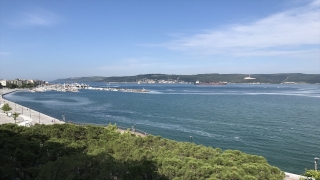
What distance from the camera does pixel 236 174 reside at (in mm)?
11297

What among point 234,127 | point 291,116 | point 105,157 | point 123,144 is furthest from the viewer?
point 291,116

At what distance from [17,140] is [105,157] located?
687 centimetres

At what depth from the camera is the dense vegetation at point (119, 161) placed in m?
11.4

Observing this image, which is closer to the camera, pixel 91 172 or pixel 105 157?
pixel 91 172

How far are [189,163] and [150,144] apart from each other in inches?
223

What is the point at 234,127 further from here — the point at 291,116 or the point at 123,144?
the point at 123,144

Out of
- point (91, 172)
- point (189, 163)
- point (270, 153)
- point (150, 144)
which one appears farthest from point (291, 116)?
point (91, 172)

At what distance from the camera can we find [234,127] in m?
39.6

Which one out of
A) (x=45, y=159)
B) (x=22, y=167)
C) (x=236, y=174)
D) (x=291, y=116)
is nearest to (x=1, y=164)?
(x=22, y=167)

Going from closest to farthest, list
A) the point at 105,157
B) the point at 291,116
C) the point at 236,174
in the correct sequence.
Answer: the point at 236,174 < the point at 105,157 < the point at 291,116

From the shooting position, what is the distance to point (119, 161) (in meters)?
13.4

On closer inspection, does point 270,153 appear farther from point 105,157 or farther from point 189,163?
point 105,157

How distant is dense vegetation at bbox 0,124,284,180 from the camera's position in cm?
1144

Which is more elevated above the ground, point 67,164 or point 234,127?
point 67,164
